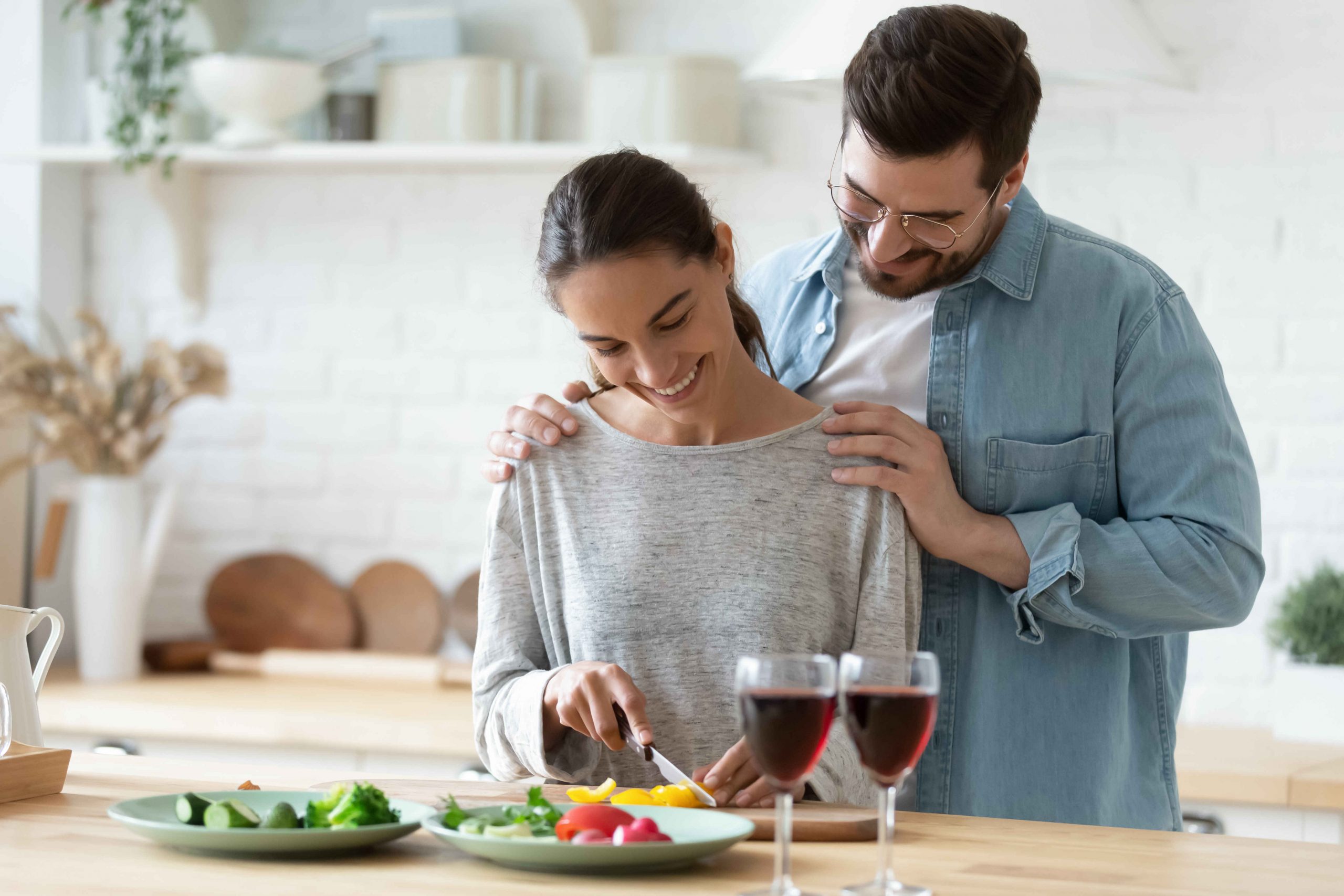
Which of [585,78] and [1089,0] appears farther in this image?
[585,78]

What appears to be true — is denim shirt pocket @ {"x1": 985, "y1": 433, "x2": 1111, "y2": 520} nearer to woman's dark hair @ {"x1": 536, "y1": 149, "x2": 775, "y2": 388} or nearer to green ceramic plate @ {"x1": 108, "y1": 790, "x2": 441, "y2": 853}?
woman's dark hair @ {"x1": 536, "y1": 149, "x2": 775, "y2": 388}

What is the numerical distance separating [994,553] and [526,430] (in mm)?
516

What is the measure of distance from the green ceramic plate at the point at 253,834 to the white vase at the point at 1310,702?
172cm

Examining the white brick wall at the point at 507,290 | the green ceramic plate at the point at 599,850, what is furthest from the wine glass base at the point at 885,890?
the white brick wall at the point at 507,290

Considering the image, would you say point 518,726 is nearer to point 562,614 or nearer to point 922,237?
point 562,614

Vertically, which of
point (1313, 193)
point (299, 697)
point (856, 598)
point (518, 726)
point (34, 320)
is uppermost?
point (1313, 193)

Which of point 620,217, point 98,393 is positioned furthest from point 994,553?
point 98,393

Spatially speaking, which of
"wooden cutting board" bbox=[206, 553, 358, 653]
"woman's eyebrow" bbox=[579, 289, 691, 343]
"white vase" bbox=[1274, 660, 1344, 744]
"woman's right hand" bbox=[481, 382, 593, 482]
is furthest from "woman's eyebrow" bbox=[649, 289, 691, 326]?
"wooden cutting board" bbox=[206, 553, 358, 653]

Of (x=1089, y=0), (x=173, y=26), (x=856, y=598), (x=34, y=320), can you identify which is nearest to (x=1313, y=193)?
(x=1089, y=0)

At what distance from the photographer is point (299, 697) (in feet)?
9.16

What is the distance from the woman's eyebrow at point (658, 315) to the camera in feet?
4.69

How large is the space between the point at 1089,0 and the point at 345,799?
1.26 metres

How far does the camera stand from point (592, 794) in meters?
1.22

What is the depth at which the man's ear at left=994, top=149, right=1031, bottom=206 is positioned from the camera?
5.37ft
